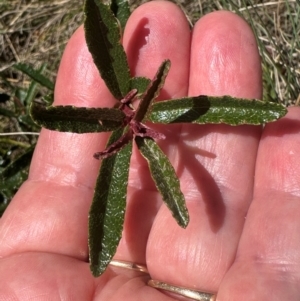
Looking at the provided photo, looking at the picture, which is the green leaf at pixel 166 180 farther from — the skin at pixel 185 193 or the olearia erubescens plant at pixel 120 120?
the skin at pixel 185 193

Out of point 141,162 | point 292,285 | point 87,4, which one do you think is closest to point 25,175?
point 141,162

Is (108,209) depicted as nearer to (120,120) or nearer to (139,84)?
(120,120)

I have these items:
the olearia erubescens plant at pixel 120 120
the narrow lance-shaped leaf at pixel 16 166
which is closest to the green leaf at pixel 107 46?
the olearia erubescens plant at pixel 120 120

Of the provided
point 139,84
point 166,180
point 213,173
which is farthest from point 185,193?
point 139,84

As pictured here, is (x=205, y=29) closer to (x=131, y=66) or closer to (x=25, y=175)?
(x=131, y=66)

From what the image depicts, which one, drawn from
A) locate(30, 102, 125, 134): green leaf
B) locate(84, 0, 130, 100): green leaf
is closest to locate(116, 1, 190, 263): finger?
locate(84, 0, 130, 100): green leaf

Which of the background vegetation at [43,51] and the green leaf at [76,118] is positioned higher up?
the green leaf at [76,118]
